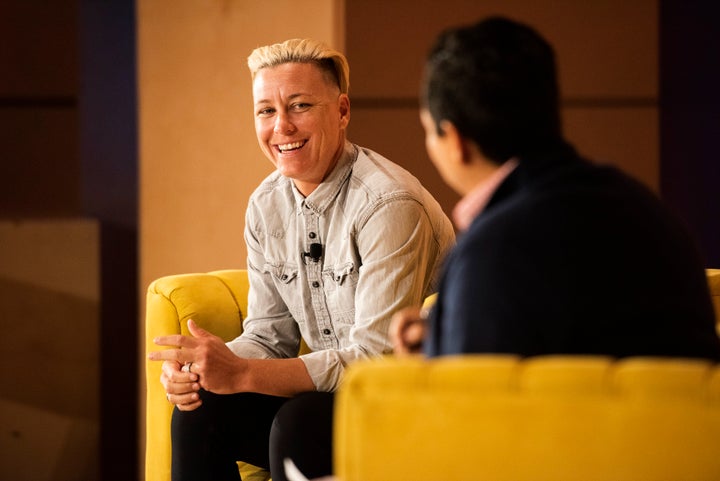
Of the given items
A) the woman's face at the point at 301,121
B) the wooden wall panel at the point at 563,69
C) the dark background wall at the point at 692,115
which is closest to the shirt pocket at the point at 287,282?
the woman's face at the point at 301,121

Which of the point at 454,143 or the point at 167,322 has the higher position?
the point at 454,143

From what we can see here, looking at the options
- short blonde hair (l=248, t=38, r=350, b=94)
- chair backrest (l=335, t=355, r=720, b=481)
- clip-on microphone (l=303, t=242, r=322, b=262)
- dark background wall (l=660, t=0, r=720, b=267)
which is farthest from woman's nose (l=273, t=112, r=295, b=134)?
dark background wall (l=660, t=0, r=720, b=267)

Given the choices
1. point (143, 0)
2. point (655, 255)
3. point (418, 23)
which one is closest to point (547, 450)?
point (655, 255)

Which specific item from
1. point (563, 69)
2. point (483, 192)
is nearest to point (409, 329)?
point (483, 192)

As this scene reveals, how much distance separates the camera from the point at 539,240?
3.13ft

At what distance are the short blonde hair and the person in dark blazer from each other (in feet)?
3.20

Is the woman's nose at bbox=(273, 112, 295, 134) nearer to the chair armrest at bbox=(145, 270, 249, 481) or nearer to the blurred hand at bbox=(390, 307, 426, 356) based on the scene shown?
the chair armrest at bbox=(145, 270, 249, 481)

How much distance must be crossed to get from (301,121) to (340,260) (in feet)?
1.07

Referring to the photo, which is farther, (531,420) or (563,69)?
(563,69)

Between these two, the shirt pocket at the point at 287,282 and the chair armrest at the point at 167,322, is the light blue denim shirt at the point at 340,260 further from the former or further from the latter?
the chair armrest at the point at 167,322

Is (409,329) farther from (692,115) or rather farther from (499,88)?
(692,115)

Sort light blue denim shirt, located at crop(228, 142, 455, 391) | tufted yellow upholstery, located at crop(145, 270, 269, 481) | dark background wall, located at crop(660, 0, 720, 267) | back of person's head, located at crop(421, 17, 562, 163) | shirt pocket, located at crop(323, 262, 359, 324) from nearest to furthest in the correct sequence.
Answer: back of person's head, located at crop(421, 17, 562, 163) → light blue denim shirt, located at crop(228, 142, 455, 391) → shirt pocket, located at crop(323, 262, 359, 324) → tufted yellow upholstery, located at crop(145, 270, 269, 481) → dark background wall, located at crop(660, 0, 720, 267)

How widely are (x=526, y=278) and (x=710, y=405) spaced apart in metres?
0.21

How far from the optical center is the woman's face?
203cm
